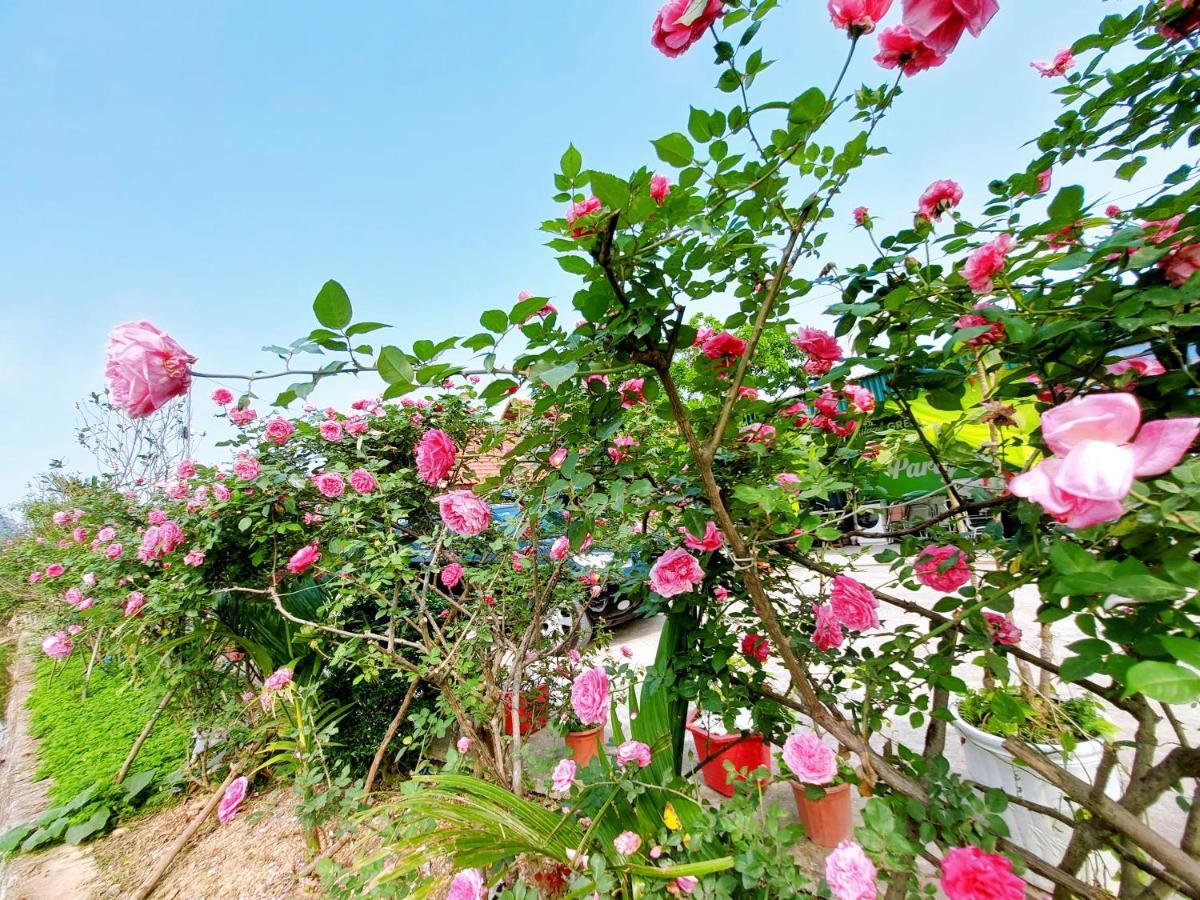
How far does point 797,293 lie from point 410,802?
1447mm

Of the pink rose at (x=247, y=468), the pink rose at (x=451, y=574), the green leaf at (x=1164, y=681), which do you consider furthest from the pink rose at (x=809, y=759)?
the pink rose at (x=247, y=468)

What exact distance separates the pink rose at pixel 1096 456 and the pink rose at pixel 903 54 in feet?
2.09

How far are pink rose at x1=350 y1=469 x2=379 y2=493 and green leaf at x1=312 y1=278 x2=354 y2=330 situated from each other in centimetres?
152

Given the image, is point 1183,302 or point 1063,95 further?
point 1063,95

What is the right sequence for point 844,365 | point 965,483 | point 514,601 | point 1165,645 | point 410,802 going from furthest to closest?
1. point 514,601
2. point 410,802
3. point 965,483
4. point 844,365
5. point 1165,645

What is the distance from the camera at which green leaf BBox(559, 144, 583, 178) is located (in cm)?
69

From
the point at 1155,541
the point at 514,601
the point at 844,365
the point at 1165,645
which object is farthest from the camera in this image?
the point at 514,601

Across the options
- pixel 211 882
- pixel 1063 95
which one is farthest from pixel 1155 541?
pixel 211 882

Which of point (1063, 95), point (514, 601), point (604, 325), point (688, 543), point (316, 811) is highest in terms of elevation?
point (1063, 95)

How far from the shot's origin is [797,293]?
0.89 m

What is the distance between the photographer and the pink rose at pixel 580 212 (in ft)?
2.06

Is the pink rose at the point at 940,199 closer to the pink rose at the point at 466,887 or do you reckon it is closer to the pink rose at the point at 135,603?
the pink rose at the point at 466,887

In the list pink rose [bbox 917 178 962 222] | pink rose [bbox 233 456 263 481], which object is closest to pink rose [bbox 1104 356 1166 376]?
pink rose [bbox 917 178 962 222]

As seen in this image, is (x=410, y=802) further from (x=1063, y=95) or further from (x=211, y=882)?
(x=1063, y=95)
